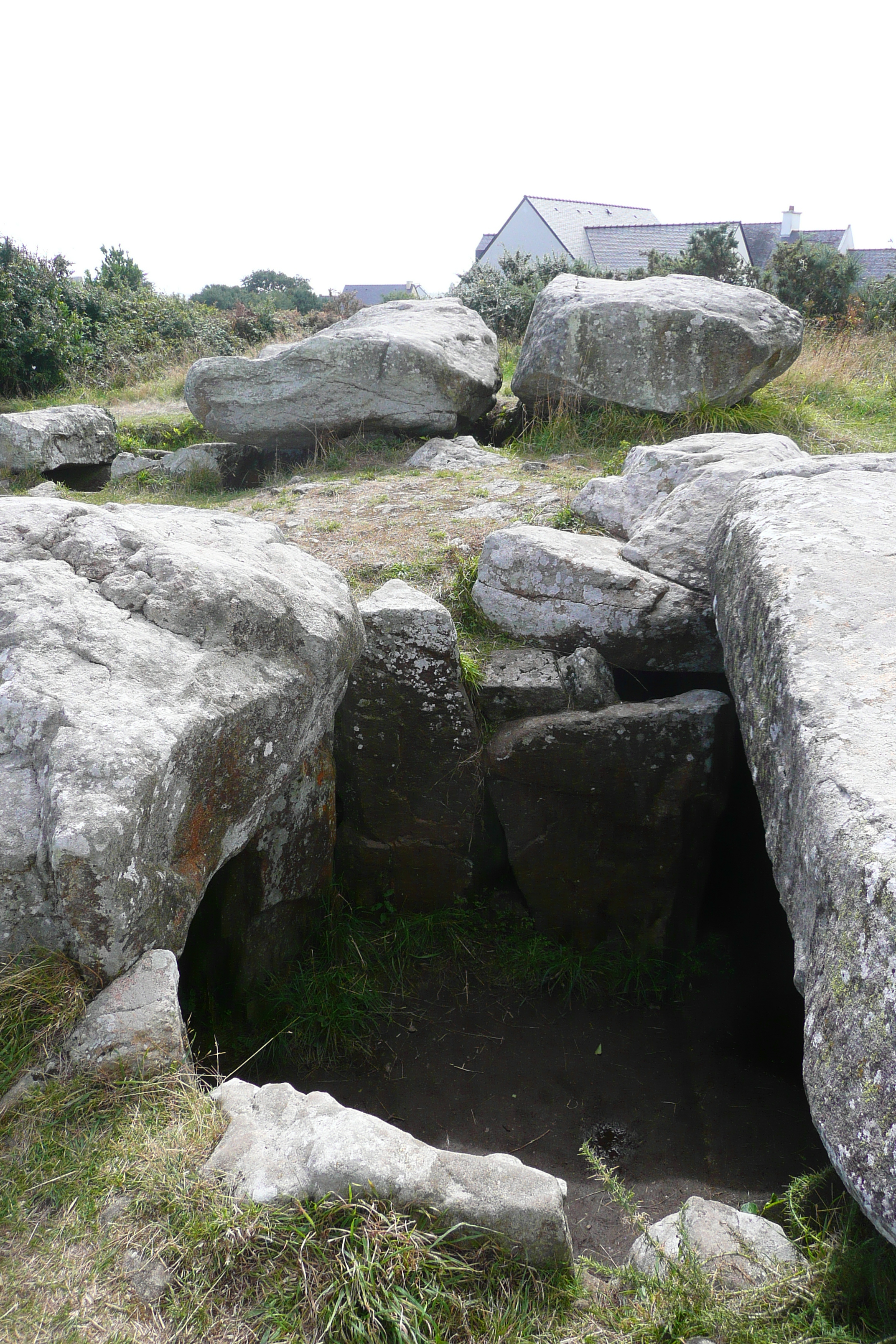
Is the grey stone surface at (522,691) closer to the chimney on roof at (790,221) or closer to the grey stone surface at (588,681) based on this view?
the grey stone surface at (588,681)

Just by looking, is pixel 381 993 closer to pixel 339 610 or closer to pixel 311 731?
pixel 311 731

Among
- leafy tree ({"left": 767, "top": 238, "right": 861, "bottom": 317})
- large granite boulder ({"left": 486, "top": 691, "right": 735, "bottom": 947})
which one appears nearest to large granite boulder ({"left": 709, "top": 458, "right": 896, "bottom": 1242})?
large granite boulder ({"left": 486, "top": 691, "right": 735, "bottom": 947})

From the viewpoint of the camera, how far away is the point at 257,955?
370cm

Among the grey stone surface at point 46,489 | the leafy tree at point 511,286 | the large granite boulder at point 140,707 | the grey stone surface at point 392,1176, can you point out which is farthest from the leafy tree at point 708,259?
the grey stone surface at point 392,1176

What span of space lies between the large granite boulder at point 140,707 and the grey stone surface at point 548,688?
0.86 m

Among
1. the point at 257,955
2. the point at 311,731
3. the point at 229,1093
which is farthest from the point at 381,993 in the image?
the point at 229,1093

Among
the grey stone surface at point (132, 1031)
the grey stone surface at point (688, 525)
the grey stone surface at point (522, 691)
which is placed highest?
the grey stone surface at point (688, 525)

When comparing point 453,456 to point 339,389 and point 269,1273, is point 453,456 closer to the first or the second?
point 339,389

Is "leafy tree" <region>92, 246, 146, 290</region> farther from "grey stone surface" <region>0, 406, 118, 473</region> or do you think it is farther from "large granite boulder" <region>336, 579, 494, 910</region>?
"large granite boulder" <region>336, 579, 494, 910</region>

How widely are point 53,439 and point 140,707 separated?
6.96 meters

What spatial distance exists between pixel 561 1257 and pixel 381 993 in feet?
6.41

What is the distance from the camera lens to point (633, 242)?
1128 inches

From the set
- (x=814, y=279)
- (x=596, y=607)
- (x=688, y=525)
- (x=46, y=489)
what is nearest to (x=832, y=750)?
(x=596, y=607)

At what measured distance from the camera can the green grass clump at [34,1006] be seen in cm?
229
